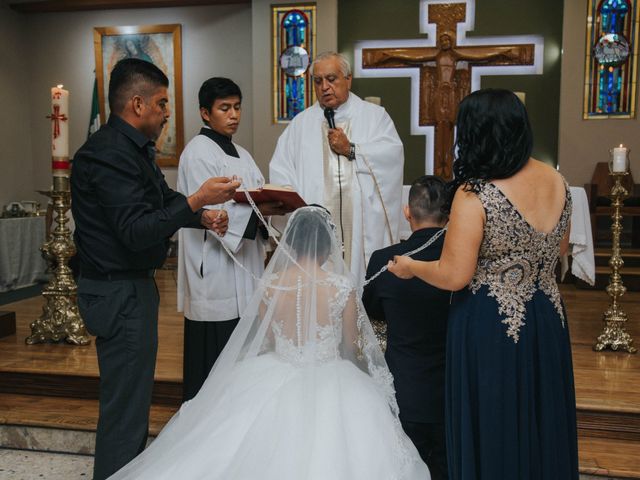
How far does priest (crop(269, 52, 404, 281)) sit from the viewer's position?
3076mm

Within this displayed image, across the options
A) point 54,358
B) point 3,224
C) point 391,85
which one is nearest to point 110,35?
point 3,224

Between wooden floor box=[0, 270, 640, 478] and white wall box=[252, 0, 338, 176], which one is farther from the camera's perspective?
white wall box=[252, 0, 338, 176]

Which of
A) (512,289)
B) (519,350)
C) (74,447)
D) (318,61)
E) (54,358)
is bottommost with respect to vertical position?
(74,447)

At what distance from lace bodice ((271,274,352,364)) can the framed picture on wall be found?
604 centimetres

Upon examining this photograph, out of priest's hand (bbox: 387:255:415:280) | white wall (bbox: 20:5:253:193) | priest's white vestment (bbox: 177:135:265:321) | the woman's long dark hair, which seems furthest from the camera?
white wall (bbox: 20:5:253:193)

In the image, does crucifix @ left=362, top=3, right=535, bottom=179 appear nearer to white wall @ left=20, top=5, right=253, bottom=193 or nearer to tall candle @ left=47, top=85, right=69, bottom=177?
white wall @ left=20, top=5, right=253, bottom=193

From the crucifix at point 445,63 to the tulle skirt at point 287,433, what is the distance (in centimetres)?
545

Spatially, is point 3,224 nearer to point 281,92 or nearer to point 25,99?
point 25,99

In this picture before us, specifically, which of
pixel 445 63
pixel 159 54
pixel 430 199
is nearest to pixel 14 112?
pixel 159 54

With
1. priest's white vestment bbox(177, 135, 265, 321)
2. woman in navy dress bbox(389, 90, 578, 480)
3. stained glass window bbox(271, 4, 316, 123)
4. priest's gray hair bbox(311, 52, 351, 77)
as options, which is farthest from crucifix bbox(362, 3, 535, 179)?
woman in navy dress bbox(389, 90, 578, 480)

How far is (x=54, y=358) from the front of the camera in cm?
364

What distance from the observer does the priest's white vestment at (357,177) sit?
3090 millimetres

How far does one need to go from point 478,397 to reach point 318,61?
1799 millimetres

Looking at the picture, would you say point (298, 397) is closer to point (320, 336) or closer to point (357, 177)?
point (320, 336)
